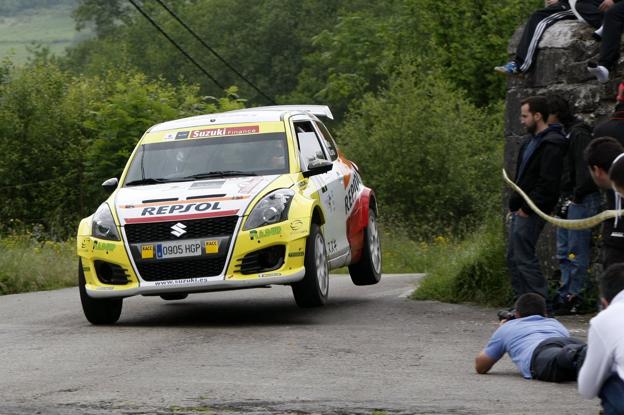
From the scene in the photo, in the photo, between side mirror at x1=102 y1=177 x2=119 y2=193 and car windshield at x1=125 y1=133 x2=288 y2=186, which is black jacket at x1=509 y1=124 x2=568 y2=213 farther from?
side mirror at x1=102 y1=177 x2=119 y2=193

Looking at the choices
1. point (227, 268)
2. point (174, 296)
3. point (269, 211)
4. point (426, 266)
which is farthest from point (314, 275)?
point (426, 266)

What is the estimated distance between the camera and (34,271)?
19094mm

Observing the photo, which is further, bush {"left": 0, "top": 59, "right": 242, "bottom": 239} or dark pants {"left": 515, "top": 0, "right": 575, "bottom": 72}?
bush {"left": 0, "top": 59, "right": 242, "bottom": 239}

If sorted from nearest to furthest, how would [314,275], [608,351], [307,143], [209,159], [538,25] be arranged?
[608,351] < [314,275] < [209,159] < [538,25] < [307,143]

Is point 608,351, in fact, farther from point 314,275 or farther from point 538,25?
point 538,25

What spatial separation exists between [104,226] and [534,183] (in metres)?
3.74

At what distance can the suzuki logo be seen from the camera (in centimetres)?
1229

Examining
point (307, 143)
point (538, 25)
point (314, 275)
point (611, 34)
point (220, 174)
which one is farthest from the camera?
point (307, 143)

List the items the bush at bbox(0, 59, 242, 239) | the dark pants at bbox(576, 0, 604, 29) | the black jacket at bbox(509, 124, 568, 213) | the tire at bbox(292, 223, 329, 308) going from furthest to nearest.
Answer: the bush at bbox(0, 59, 242, 239), the dark pants at bbox(576, 0, 604, 29), the tire at bbox(292, 223, 329, 308), the black jacket at bbox(509, 124, 568, 213)

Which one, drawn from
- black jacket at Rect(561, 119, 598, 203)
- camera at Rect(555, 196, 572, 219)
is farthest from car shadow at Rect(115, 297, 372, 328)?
black jacket at Rect(561, 119, 598, 203)

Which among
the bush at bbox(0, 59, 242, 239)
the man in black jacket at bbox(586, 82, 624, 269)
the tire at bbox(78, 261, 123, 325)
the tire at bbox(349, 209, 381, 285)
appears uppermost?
the man in black jacket at bbox(586, 82, 624, 269)

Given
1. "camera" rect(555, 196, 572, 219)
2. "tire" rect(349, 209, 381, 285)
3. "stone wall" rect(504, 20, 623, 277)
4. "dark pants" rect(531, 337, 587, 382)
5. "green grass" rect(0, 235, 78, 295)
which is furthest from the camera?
"green grass" rect(0, 235, 78, 295)

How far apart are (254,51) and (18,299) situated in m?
69.8

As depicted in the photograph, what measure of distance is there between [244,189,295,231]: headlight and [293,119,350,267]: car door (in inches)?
36.5
